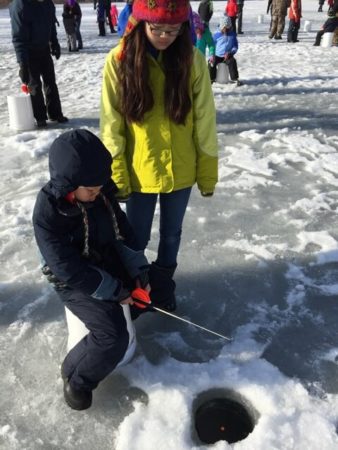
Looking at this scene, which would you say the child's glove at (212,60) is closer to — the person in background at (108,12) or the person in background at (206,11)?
the person in background at (206,11)

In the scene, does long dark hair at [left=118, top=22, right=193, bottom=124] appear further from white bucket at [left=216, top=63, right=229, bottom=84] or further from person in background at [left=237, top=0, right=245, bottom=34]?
person in background at [left=237, top=0, right=245, bottom=34]

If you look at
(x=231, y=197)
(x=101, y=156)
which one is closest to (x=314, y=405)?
(x=101, y=156)

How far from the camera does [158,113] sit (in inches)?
89.0

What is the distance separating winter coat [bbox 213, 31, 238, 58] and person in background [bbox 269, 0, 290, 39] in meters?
8.16

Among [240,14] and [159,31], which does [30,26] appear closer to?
[159,31]

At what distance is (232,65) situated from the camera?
8633mm

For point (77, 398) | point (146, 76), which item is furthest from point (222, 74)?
point (77, 398)

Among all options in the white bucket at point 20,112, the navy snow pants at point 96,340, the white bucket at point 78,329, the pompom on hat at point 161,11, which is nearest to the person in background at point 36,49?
the white bucket at point 20,112

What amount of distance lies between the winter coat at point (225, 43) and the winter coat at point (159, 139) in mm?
6622

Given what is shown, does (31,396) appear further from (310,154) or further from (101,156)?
(310,154)

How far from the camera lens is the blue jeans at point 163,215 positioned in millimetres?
2553

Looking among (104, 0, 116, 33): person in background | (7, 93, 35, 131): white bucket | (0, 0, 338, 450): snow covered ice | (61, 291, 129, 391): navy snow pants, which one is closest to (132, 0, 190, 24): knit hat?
(61, 291, 129, 391): navy snow pants

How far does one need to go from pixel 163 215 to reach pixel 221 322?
0.81m

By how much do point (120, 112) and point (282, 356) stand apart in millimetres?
1690
